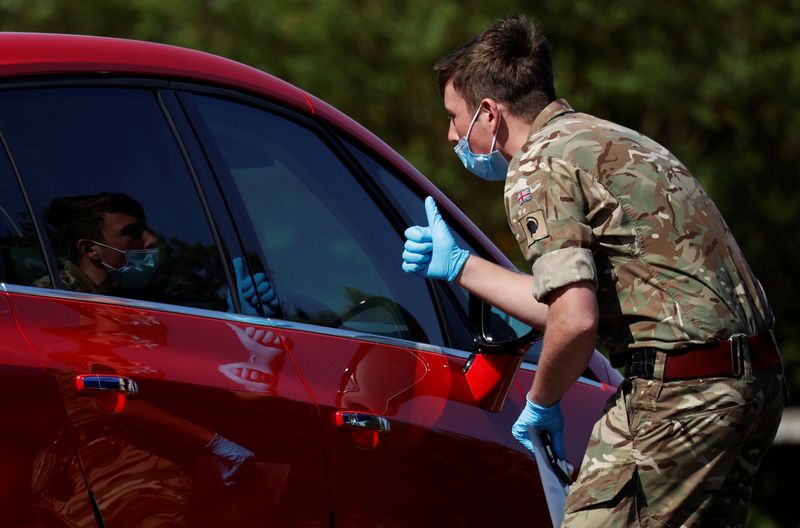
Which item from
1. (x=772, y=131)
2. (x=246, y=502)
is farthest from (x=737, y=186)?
(x=246, y=502)

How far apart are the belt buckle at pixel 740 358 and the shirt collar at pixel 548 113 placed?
0.69 metres

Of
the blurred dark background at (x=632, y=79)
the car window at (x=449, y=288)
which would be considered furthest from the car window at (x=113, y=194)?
the blurred dark background at (x=632, y=79)

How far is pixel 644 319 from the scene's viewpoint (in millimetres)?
3031

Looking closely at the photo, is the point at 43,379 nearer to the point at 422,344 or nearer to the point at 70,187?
the point at 70,187

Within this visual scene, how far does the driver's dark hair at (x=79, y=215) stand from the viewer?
Result: 272 centimetres

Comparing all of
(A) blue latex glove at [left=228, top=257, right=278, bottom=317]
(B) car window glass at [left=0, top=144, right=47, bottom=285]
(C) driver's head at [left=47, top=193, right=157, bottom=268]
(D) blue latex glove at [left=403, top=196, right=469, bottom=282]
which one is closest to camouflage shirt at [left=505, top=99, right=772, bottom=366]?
(D) blue latex glove at [left=403, top=196, right=469, bottom=282]

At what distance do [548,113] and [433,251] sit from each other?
447mm

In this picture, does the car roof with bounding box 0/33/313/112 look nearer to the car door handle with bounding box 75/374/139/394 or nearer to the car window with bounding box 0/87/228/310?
the car window with bounding box 0/87/228/310

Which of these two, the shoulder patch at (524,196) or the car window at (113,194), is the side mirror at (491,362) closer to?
the shoulder patch at (524,196)

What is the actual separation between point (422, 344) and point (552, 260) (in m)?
0.58

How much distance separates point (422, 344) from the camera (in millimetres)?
3373

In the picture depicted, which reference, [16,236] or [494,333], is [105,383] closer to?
[16,236]

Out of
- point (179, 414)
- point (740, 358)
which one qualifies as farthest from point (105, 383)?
point (740, 358)

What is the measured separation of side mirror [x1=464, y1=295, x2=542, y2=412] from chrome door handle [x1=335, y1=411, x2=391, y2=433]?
337mm
